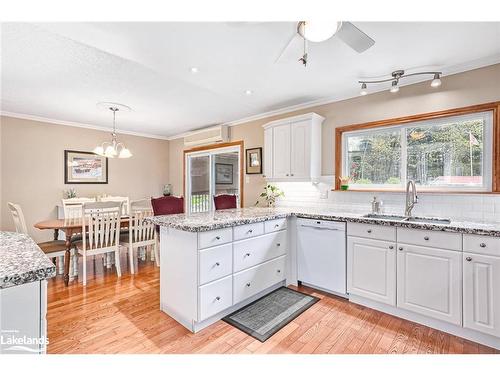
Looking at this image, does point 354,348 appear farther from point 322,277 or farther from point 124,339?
point 124,339

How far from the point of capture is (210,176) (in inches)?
207

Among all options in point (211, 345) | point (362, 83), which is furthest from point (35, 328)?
point (362, 83)

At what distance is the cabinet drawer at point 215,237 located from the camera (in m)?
2.02

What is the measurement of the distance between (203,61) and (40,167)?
3877 millimetres

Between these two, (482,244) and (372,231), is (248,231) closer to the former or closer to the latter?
(372,231)

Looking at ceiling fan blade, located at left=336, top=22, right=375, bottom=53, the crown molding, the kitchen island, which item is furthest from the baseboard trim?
the crown molding

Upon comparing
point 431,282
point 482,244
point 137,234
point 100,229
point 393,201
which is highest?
point 393,201

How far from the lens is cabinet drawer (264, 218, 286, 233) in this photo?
8.72ft

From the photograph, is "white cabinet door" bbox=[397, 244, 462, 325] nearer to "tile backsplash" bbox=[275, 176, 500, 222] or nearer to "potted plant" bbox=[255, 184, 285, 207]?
"tile backsplash" bbox=[275, 176, 500, 222]

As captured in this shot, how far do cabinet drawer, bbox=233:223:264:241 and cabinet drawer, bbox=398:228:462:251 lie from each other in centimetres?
129

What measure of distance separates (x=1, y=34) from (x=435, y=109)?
13.1ft

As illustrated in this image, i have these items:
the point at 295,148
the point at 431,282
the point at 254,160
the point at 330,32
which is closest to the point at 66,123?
the point at 254,160

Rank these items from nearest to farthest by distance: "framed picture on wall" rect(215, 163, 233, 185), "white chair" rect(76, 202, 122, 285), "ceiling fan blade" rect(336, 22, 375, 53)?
"ceiling fan blade" rect(336, 22, 375, 53)
"white chair" rect(76, 202, 122, 285)
"framed picture on wall" rect(215, 163, 233, 185)

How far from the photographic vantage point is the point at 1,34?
6.43ft
